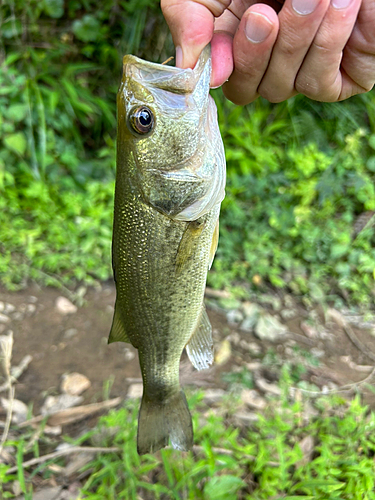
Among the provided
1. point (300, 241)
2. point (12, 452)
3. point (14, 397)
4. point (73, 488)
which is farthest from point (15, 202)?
point (300, 241)

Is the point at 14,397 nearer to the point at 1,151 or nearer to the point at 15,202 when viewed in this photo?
the point at 15,202

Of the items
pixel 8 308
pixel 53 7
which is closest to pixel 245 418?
pixel 8 308

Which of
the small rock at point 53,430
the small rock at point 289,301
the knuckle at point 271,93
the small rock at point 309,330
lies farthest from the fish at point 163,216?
the small rock at point 289,301

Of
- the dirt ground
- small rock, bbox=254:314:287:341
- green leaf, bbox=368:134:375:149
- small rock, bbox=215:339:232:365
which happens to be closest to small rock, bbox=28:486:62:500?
the dirt ground

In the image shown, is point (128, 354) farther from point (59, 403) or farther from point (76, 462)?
point (76, 462)

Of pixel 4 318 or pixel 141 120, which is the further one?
pixel 4 318

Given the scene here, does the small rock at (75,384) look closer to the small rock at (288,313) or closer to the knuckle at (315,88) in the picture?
the small rock at (288,313)
